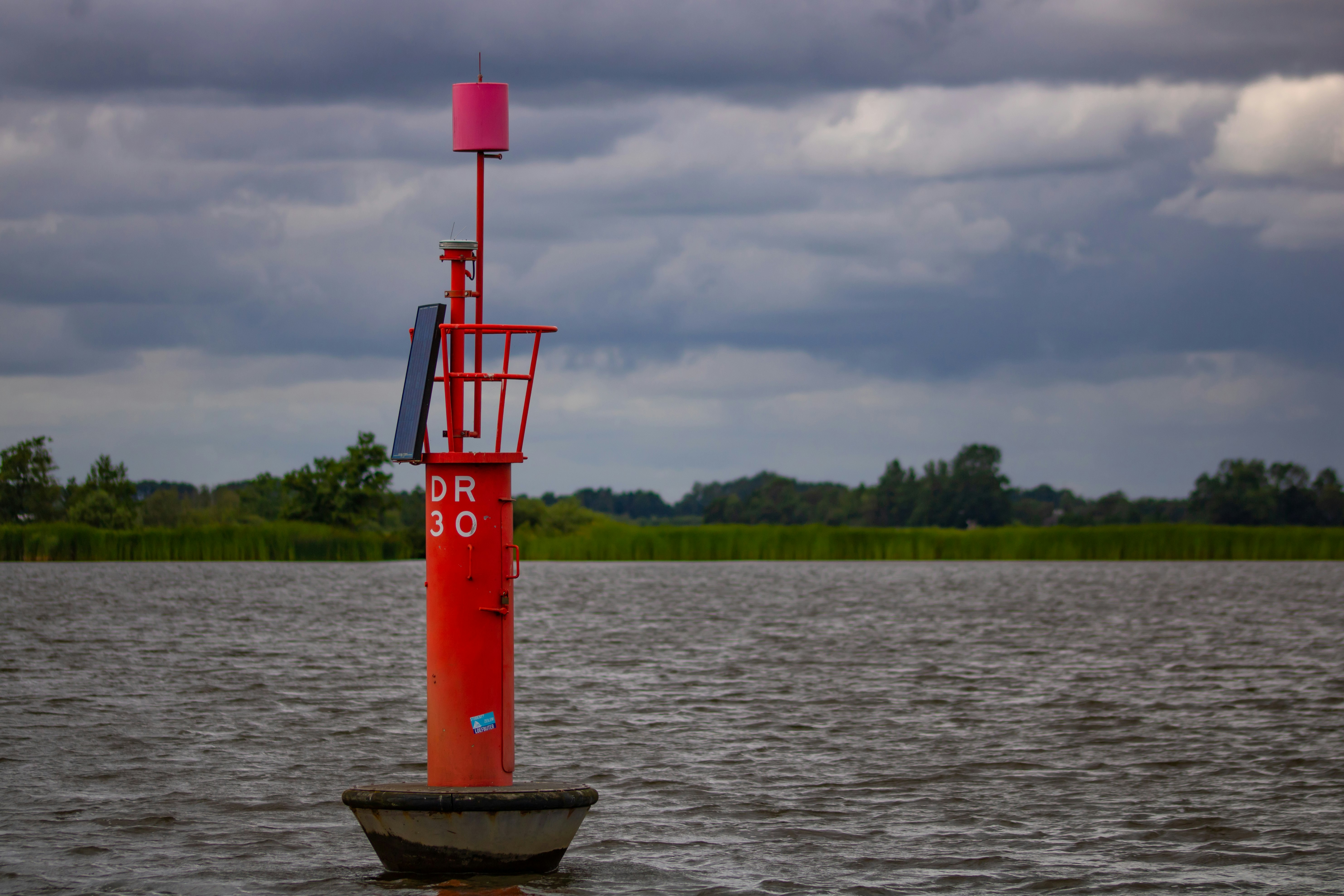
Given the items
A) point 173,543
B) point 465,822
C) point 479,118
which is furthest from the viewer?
point 173,543

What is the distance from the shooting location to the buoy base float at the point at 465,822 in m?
9.44

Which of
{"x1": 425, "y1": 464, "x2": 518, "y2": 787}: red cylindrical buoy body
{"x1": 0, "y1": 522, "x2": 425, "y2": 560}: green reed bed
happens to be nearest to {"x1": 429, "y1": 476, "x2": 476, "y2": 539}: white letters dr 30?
{"x1": 425, "y1": 464, "x2": 518, "y2": 787}: red cylindrical buoy body

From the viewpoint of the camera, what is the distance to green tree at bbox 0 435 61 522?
93438 mm

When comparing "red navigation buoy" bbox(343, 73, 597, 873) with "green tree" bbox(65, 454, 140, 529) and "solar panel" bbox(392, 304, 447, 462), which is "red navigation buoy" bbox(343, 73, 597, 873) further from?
"green tree" bbox(65, 454, 140, 529)

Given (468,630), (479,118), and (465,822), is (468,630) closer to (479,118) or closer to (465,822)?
(465,822)

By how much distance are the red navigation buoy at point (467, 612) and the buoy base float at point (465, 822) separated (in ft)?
0.03

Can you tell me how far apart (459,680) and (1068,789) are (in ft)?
25.5

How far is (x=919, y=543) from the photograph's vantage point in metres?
85.1

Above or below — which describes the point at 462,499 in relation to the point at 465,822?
above

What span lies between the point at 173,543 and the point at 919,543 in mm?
45873

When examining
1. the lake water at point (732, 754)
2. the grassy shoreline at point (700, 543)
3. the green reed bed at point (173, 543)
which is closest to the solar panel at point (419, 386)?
the lake water at point (732, 754)

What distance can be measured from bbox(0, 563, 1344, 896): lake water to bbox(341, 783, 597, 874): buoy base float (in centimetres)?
29

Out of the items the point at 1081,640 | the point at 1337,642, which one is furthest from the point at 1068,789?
the point at 1337,642

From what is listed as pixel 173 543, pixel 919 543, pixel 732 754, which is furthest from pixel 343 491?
pixel 732 754
